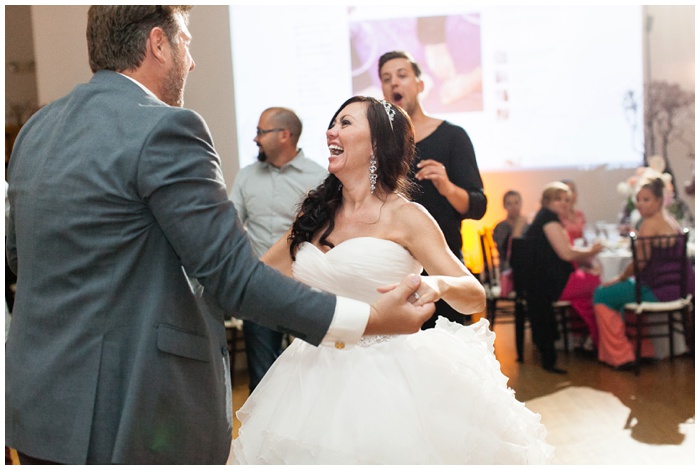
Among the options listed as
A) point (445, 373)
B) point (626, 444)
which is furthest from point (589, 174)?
point (445, 373)

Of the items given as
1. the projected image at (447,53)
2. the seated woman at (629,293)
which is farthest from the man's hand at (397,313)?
the projected image at (447,53)

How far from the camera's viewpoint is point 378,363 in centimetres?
A: 201

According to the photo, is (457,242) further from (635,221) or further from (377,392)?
(635,221)

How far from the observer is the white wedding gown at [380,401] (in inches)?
74.2

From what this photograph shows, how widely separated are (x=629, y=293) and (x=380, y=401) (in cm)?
417

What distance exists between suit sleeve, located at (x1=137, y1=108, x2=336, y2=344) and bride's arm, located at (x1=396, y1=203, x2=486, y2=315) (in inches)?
25.7

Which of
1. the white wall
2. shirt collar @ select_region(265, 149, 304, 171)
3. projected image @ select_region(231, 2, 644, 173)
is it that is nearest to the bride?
shirt collar @ select_region(265, 149, 304, 171)

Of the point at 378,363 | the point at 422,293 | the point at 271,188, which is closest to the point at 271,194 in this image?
the point at 271,188

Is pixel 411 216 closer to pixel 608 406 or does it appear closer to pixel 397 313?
pixel 397 313

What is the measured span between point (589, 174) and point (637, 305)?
11.0 ft

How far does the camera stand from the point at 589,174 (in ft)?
28.3

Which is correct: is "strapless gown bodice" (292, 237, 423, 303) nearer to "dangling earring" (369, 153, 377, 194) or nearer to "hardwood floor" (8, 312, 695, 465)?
"dangling earring" (369, 153, 377, 194)

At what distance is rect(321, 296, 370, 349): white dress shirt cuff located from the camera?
139cm

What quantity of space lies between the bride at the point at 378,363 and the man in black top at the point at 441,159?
0.46m
